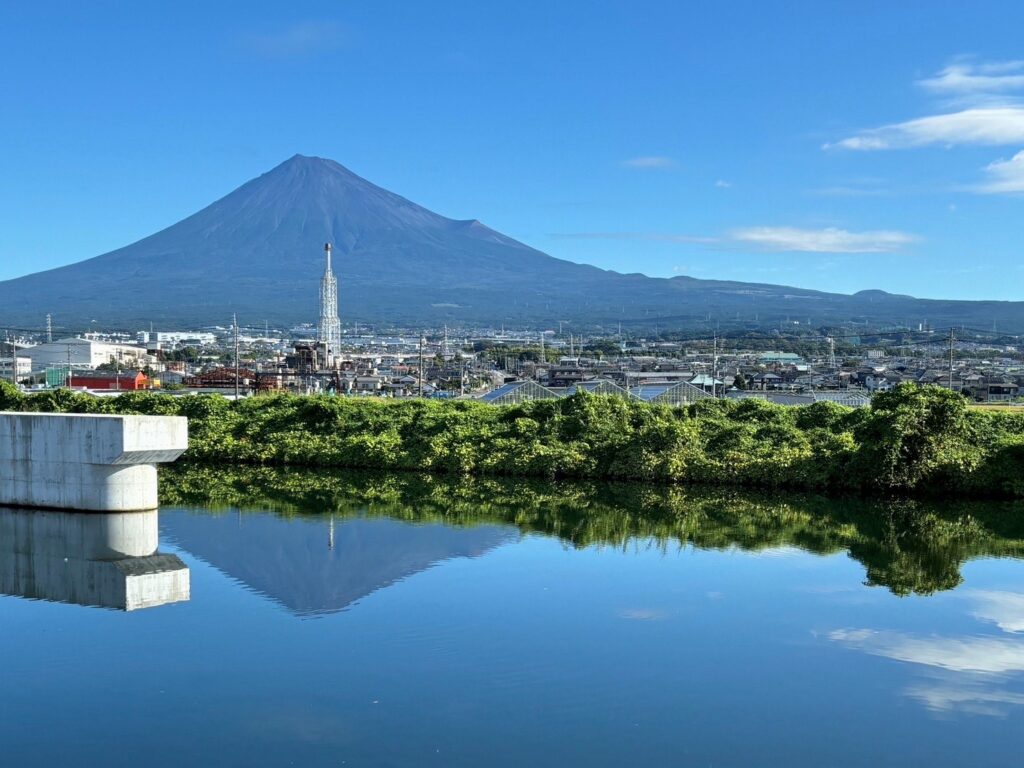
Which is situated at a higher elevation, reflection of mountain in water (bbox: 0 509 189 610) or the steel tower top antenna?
the steel tower top antenna

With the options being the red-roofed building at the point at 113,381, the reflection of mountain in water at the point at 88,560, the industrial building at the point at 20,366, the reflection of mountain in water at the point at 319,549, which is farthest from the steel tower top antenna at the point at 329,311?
the reflection of mountain in water at the point at 88,560

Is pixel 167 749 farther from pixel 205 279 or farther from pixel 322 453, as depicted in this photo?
pixel 205 279

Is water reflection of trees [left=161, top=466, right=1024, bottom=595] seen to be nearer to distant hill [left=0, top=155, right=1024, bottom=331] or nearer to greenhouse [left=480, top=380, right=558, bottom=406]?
greenhouse [left=480, top=380, right=558, bottom=406]

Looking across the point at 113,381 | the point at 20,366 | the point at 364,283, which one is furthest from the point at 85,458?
the point at 364,283

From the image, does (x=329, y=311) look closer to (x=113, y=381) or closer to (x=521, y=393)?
(x=113, y=381)

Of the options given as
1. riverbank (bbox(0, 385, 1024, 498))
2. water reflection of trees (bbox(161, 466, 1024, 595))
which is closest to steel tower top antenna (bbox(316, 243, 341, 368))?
riverbank (bbox(0, 385, 1024, 498))

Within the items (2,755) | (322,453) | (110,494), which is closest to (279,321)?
(322,453)
